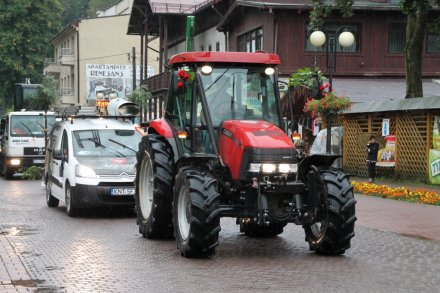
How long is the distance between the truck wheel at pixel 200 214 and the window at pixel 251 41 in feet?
98.6

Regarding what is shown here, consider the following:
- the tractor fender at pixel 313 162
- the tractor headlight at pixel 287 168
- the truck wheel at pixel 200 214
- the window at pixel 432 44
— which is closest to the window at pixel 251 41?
the window at pixel 432 44

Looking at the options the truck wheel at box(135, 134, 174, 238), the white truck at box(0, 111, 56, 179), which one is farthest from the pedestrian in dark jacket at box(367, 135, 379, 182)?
the truck wheel at box(135, 134, 174, 238)

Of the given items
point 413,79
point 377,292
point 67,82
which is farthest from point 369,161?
point 67,82

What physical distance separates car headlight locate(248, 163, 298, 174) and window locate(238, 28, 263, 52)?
29781 millimetres

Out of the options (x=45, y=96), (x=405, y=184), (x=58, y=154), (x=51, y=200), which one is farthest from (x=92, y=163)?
(x=45, y=96)

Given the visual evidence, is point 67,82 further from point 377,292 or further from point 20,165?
point 377,292

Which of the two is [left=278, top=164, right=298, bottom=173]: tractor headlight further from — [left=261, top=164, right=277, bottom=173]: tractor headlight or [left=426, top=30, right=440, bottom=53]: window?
[left=426, top=30, right=440, bottom=53]: window

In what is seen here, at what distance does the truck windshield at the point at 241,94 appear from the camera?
12.1m

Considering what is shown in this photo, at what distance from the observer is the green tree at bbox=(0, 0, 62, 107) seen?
69.8 m

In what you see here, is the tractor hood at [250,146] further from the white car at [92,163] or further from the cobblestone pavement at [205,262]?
the white car at [92,163]

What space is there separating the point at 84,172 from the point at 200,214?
6477 millimetres

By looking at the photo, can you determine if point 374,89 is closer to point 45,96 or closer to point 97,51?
point 45,96

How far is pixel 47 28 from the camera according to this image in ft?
242

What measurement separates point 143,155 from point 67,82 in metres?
70.7
